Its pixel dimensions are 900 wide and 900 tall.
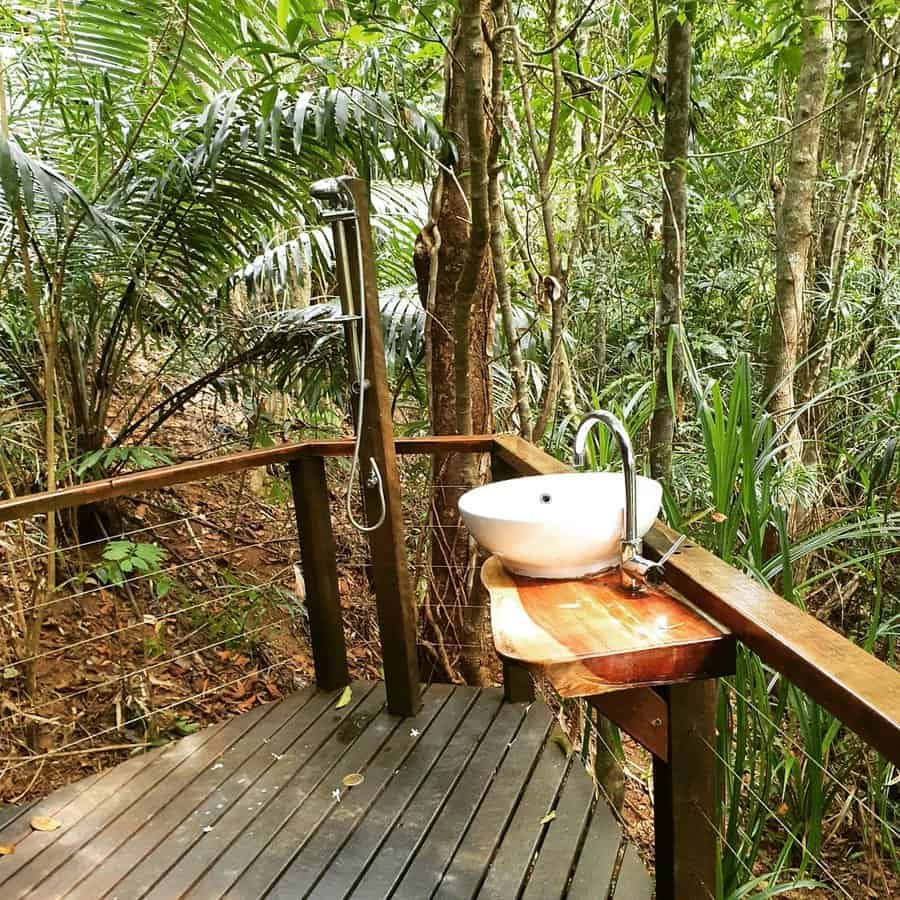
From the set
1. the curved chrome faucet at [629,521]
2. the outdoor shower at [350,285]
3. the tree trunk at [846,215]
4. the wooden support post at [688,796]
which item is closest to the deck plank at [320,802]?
the outdoor shower at [350,285]

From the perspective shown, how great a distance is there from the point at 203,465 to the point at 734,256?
3.50 metres

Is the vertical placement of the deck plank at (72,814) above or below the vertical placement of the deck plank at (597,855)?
above

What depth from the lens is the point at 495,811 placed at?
1634mm

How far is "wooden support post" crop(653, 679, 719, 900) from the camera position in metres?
1.01

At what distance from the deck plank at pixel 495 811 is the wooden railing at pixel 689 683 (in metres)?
0.15

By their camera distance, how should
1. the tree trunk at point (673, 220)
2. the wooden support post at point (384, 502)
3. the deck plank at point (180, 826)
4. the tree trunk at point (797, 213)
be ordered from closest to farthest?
the deck plank at point (180, 826) < the wooden support post at point (384, 502) < the tree trunk at point (673, 220) < the tree trunk at point (797, 213)

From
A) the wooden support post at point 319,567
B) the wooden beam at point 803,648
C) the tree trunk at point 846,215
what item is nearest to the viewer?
the wooden beam at point 803,648

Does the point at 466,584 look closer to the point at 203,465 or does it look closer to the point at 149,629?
the point at 203,465

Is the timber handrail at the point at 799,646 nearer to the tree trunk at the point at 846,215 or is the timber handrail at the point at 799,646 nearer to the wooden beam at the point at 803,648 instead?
the wooden beam at the point at 803,648

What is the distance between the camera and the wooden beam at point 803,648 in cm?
67

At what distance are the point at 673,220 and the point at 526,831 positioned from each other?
1.64 m

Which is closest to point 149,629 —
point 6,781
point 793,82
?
point 6,781

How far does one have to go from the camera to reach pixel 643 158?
3.28 meters

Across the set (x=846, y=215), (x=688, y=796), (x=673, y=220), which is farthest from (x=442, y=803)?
(x=846, y=215)
